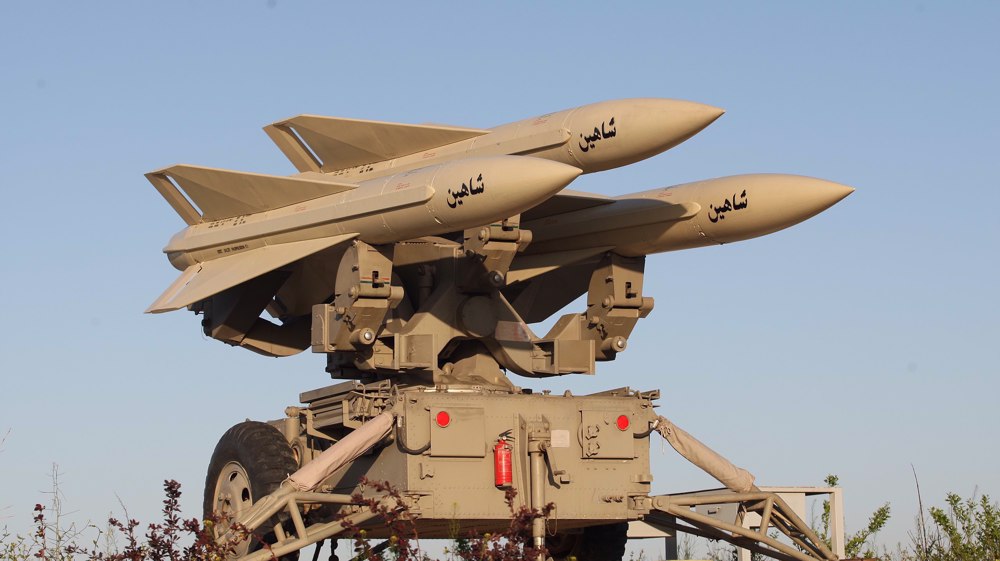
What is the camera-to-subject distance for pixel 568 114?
1252cm

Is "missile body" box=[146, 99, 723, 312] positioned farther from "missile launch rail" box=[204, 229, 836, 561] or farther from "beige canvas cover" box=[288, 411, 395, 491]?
"beige canvas cover" box=[288, 411, 395, 491]

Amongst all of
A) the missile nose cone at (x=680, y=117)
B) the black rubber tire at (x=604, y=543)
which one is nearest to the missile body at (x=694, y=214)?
the missile nose cone at (x=680, y=117)

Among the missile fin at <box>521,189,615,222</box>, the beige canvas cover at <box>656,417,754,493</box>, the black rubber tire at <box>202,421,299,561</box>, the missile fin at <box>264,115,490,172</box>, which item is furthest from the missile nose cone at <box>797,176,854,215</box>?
the black rubber tire at <box>202,421,299,561</box>

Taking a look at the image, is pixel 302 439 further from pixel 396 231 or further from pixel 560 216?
pixel 560 216

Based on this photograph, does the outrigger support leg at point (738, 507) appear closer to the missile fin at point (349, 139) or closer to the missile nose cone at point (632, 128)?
the missile nose cone at point (632, 128)

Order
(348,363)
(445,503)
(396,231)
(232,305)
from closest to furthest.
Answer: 1. (445,503)
2. (396,231)
3. (348,363)
4. (232,305)

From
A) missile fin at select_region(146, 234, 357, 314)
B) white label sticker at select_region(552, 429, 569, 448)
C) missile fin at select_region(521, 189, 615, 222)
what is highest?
missile fin at select_region(521, 189, 615, 222)

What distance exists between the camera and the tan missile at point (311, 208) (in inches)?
442

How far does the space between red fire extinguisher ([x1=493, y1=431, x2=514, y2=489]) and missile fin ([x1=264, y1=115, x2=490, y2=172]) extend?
3490 mm

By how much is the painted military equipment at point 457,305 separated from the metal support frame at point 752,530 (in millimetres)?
26

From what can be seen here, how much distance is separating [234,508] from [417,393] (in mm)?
2531

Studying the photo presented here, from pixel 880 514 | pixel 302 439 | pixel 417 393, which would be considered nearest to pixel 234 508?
pixel 302 439

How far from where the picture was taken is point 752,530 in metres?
11.8

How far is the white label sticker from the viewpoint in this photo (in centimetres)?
1131
